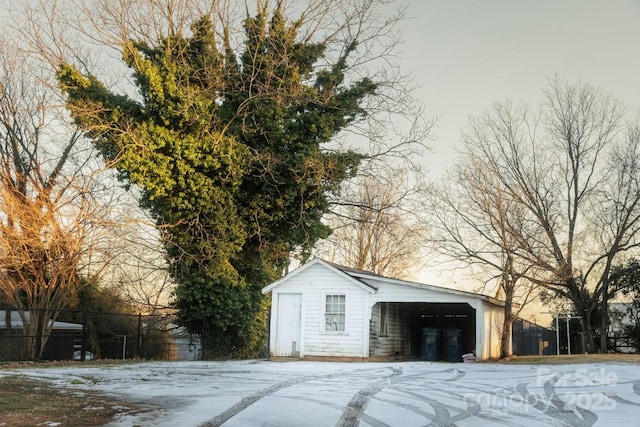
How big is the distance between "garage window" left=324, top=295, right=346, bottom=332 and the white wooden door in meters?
1.06

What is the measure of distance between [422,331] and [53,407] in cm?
1929

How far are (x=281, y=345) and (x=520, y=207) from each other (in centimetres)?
1175

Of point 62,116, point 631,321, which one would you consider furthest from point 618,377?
point 631,321

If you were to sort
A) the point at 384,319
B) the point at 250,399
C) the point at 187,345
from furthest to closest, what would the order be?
the point at 187,345
the point at 384,319
the point at 250,399

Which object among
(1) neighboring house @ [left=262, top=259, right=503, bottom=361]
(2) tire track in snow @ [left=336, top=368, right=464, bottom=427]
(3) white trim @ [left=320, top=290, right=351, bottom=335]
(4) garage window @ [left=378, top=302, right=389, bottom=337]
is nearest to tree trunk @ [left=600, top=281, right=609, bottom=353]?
(1) neighboring house @ [left=262, top=259, right=503, bottom=361]

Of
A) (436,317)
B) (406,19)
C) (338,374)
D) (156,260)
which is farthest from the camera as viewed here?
(436,317)

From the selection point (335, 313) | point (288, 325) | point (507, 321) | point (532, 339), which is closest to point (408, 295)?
point (335, 313)

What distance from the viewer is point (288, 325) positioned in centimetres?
2439

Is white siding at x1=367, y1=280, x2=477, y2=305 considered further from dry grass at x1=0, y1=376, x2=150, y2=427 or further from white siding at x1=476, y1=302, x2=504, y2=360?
dry grass at x1=0, y1=376, x2=150, y2=427

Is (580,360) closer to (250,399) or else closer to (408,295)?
(408,295)

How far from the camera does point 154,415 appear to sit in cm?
848

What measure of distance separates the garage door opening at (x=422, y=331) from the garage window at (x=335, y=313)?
1.16 m

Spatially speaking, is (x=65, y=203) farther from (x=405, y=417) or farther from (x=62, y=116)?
(x=405, y=417)

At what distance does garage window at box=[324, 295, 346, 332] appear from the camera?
2377 centimetres
